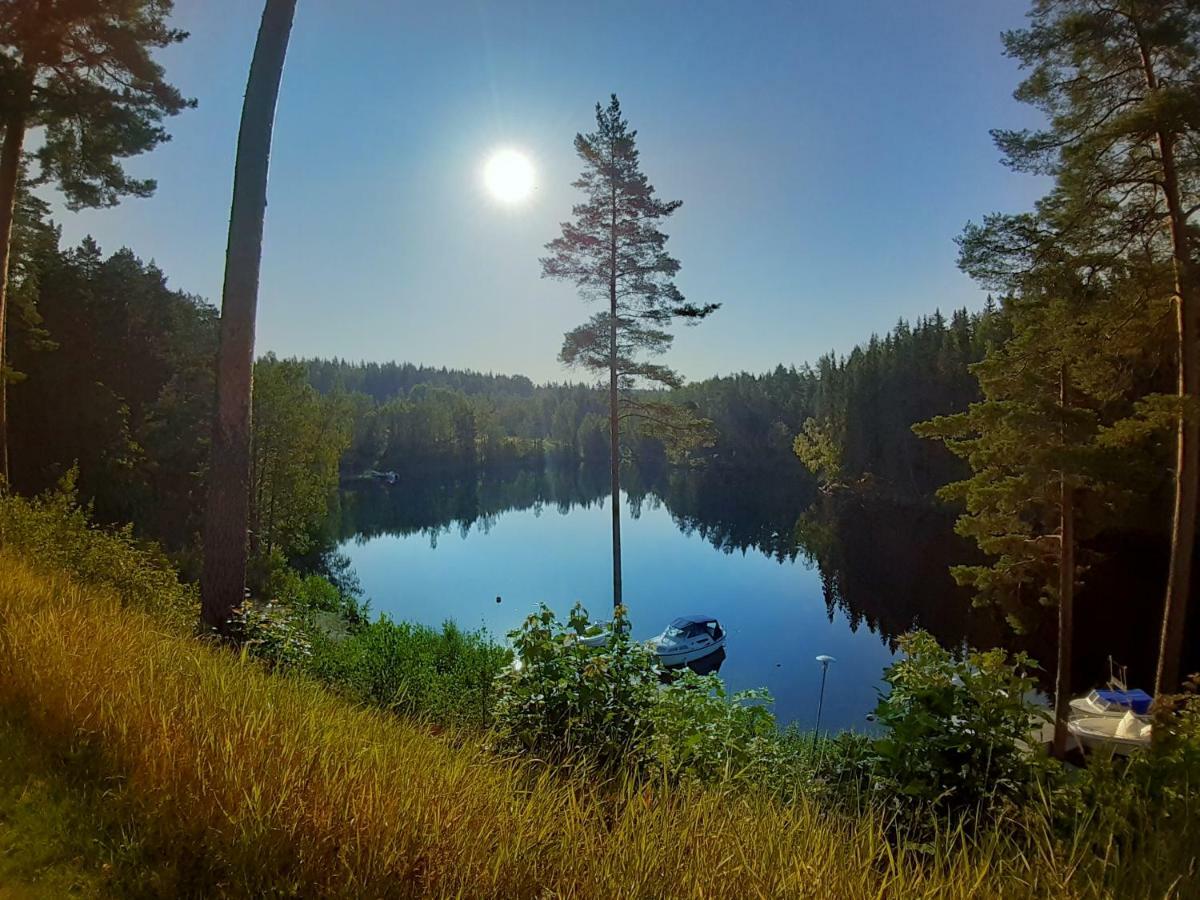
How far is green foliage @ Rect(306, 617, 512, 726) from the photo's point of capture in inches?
199

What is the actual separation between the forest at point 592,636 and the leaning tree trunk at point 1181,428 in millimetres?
50

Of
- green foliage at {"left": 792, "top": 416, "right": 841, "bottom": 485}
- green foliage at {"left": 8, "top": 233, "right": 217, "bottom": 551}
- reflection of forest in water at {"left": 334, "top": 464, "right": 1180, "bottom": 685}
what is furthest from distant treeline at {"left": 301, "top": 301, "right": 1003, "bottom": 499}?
green foliage at {"left": 8, "top": 233, "right": 217, "bottom": 551}

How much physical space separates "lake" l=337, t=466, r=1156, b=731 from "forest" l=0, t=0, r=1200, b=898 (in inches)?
15.5

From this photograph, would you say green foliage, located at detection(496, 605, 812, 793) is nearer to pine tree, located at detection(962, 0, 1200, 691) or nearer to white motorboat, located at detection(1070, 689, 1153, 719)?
pine tree, located at detection(962, 0, 1200, 691)

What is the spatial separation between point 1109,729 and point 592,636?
11573mm

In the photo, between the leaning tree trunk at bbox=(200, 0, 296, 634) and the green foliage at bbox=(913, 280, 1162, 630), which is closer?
the leaning tree trunk at bbox=(200, 0, 296, 634)

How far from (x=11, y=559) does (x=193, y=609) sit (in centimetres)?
154

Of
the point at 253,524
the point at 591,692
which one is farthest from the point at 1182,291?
the point at 253,524

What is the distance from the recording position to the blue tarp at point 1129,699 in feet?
35.3

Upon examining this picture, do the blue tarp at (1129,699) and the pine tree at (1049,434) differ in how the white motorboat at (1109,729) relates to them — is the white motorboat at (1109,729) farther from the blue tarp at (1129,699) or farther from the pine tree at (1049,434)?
the pine tree at (1049,434)

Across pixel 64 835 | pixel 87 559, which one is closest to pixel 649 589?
pixel 87 559

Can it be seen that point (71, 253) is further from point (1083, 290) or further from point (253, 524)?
point (1083, 290)

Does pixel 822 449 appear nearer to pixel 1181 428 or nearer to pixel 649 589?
pixel 649 589

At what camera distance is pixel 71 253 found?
22.5 metres
